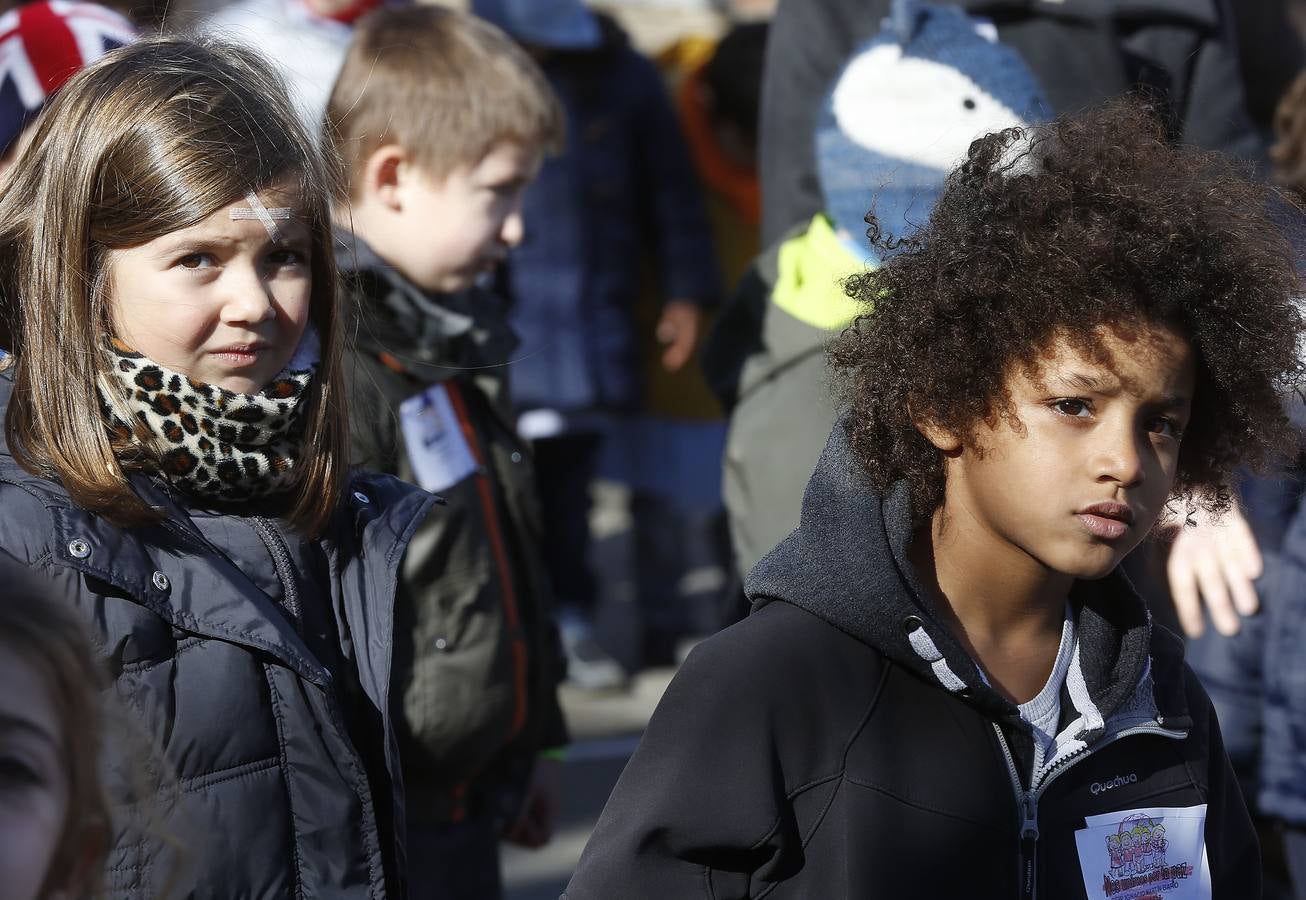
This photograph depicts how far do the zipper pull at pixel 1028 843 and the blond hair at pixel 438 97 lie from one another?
169 centimetres

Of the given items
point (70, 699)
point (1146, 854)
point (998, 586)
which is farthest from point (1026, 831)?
point (70, 699)

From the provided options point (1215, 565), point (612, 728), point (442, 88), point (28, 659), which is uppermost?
point (442, 88)

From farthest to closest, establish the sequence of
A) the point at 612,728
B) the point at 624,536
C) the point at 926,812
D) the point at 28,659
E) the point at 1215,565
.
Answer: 1. the point at 624,536
2. the point at 612,728
3. the point at 1215,565
4. the point at 926,812
5. the point at 28,659

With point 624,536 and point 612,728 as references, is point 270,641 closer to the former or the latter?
point 612,728

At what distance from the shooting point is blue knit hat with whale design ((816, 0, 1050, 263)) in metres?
3.01

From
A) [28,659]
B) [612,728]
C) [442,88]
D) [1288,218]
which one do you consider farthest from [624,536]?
[28,659]

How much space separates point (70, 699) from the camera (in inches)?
54.2

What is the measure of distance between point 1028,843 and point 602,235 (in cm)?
405

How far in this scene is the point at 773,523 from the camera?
3.05 metres

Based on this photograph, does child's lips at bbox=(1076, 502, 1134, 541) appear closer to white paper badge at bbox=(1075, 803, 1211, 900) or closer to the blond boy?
white paper badge at bbox=(1075, 803, 1211, 900)

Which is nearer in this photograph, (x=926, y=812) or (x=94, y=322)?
(x=926, y=812)

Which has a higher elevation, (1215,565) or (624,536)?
(1215,565)

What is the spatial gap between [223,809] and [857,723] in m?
0.75

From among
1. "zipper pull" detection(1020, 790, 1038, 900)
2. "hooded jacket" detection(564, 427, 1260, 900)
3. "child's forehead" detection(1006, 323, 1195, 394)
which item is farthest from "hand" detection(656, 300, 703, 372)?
"zipper pull" detection(1020, 790, 1038, 900)
